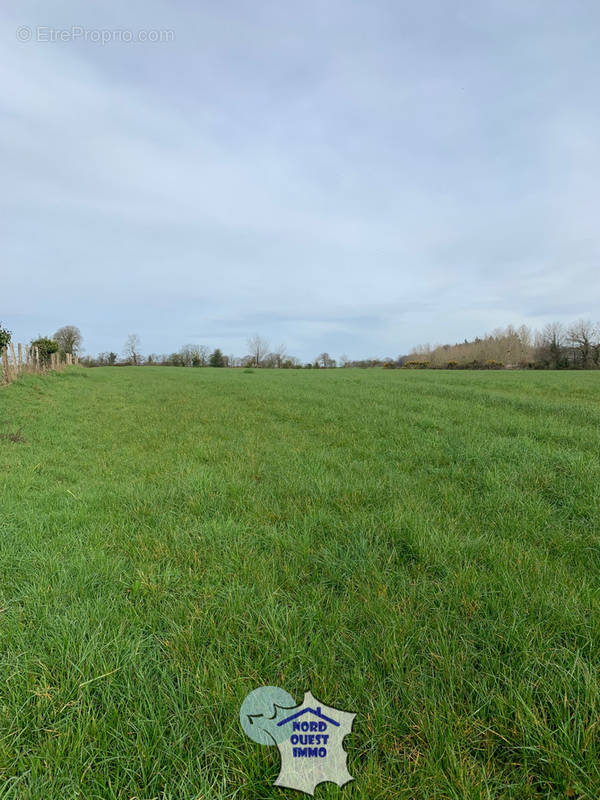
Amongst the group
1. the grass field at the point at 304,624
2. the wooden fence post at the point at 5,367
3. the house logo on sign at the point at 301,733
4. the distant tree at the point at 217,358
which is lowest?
the house logo on sign at the point at 301,733

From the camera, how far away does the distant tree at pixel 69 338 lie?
6906cm

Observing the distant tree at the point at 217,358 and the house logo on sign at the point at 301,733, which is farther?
the distant tree at the point at 217,358

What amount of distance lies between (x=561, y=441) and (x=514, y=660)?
491cm

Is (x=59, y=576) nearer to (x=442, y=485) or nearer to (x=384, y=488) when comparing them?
(x=384, y=488)

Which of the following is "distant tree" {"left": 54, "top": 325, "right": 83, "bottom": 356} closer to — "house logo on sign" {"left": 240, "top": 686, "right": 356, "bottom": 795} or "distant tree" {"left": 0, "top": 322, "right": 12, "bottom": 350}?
"distant tree" {"left": 0, "top": 322, "right": 12, "bottom": 350}

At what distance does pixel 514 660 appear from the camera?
1.67m

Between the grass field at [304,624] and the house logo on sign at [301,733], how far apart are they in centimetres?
4

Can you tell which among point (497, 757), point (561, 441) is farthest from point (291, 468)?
point (561, 441)

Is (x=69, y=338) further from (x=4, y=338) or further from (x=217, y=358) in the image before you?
(x=4, y=338)

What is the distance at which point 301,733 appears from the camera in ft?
4.60

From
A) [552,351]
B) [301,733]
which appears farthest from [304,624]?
[552,351]

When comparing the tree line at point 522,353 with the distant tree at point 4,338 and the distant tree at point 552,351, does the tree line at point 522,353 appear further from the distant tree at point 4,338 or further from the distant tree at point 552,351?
the distant tree at point 4,338

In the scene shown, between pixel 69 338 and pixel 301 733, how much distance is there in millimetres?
85213

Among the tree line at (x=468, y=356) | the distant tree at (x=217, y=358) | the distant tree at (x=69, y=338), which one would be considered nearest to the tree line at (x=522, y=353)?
the tree line at (x=468, y=356)
